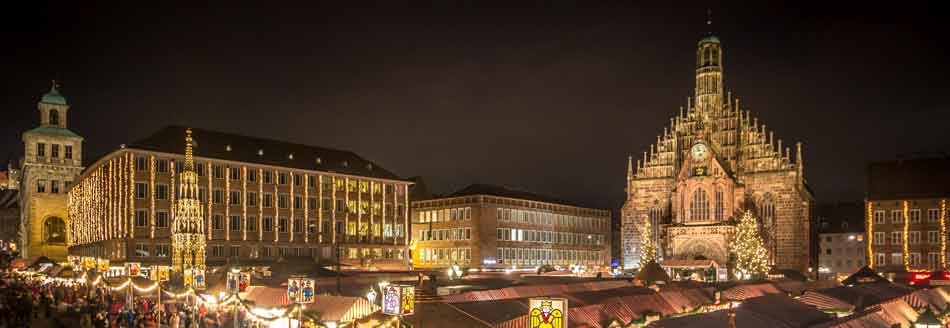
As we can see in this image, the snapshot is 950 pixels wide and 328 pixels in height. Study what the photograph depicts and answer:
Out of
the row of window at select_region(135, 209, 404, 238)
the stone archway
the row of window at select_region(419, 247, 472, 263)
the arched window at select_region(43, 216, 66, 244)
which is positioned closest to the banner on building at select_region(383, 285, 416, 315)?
the row of window at select_region(135, 209, 404, 238)

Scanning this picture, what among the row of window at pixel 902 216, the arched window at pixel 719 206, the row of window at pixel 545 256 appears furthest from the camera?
the row of window at pixel 545 256

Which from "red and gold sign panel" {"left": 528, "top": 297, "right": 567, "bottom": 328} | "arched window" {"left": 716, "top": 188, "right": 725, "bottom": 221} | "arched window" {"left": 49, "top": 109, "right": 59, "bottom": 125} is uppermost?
"arched window" {"left": 49, "top": 109, "right": 59, "bottom": 125}

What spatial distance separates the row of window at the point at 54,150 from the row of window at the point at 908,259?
8531cm

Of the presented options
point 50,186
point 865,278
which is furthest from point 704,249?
point 50,186

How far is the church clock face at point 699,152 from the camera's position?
7944cm

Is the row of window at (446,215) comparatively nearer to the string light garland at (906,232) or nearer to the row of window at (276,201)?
the row of window at (276,201)

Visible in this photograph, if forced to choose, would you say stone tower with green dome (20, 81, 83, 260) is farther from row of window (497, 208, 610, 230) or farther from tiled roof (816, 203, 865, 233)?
tiled roof (816, 203, 865, 233)

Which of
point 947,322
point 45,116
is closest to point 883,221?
point 947,322

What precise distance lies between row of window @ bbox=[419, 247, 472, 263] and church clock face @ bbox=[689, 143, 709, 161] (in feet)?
84.4

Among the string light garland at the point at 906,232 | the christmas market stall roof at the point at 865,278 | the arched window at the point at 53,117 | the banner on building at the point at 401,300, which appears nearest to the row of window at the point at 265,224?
the arched window at the point at 53,117

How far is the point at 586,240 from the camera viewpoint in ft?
341

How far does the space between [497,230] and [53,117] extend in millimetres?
51775

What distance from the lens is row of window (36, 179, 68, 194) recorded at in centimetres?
9156

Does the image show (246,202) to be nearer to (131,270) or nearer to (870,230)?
(131,270)
